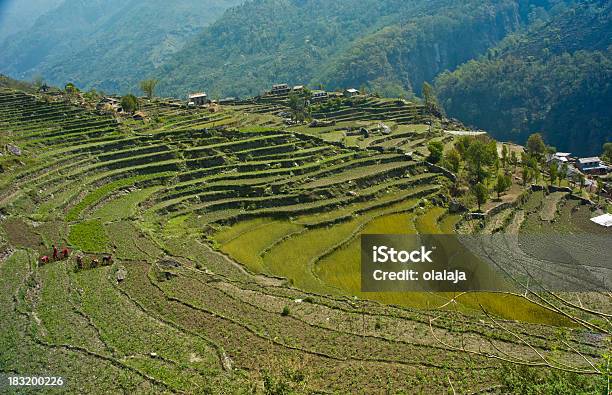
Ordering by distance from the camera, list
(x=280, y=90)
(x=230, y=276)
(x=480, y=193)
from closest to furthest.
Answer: (x=230, y=276), (x=480, y=193), (x=280, y=90)

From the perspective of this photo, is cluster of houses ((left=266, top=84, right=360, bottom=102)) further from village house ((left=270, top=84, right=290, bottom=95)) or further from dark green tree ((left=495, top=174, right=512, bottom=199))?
dark green tree ((left=495, top=174, right=512, bottom=199))

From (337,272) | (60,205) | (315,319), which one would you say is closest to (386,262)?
(315,319)

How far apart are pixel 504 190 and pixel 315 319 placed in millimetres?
27016

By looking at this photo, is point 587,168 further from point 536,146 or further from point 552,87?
point 552,87

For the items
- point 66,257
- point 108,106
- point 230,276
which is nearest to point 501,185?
point 230,276

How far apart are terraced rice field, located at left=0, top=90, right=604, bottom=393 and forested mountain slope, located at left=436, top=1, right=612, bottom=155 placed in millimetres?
83203

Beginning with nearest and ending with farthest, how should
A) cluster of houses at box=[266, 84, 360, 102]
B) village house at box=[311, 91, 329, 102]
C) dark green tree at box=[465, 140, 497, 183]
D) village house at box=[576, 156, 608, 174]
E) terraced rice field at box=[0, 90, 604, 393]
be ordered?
terraced rice field at box=[0, 90, 604, 393]
dark green tree at box=[465, 140, 497, 183]
village house at box=[576, 156, 608, 174]
village house at box=[311, 91, 329, 102]
cluster of houses at box=[266, 84, 360, 102]

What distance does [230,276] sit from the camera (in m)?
21.8

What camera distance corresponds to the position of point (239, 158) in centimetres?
3972

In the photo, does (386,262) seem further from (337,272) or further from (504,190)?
(504,190)

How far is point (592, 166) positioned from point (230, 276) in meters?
52.4

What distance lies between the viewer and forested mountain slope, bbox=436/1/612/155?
10719 centimetres

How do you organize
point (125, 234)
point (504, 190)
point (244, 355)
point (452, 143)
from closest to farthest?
point (244, 355)
point (125, 234)
point (504, 190)
point (452, 143)

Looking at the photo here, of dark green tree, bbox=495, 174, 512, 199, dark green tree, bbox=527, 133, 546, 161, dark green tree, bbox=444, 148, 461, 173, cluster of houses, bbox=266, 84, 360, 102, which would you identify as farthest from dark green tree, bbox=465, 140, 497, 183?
cluster of houses, bbox=266, 84, 360, 102
